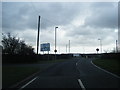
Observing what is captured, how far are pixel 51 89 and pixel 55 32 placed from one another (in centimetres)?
5320

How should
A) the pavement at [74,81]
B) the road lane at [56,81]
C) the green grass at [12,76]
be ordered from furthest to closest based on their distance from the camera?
1. the green grass at [12,76]
2. the road lane at [56,81]
3. the pavement at [74,81]

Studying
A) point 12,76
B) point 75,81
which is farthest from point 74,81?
point 12,76

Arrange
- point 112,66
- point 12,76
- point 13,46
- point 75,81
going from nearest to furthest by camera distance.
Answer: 1. point 75,81
2. point 12,76
3. point 112,66
4. point 13,46

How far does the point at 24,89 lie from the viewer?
41.3 ft

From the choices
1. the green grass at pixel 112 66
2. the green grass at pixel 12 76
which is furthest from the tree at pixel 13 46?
the green grass at pixel 12 76

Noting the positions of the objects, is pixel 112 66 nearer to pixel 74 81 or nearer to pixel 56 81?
pixel 74 81

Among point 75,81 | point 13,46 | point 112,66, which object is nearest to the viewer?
point 75,81

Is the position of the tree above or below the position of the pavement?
above

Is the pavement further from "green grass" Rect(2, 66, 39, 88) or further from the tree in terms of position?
the tree

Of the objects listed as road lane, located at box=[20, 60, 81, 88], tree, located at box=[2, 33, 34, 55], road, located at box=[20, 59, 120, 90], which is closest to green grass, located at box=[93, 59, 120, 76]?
road, located at box=[20, 59, 120, 90]

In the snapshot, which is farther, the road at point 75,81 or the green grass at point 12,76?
the green grass at point 12,76

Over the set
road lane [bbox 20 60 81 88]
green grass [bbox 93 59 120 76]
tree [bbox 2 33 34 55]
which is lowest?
road lane [bbox 20 60 81 88]

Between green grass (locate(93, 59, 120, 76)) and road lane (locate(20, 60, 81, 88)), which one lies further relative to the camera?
green grass (locate(93, 59, 120, 76))

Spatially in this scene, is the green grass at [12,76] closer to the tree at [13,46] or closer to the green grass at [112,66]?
the green grass at [112,66]
